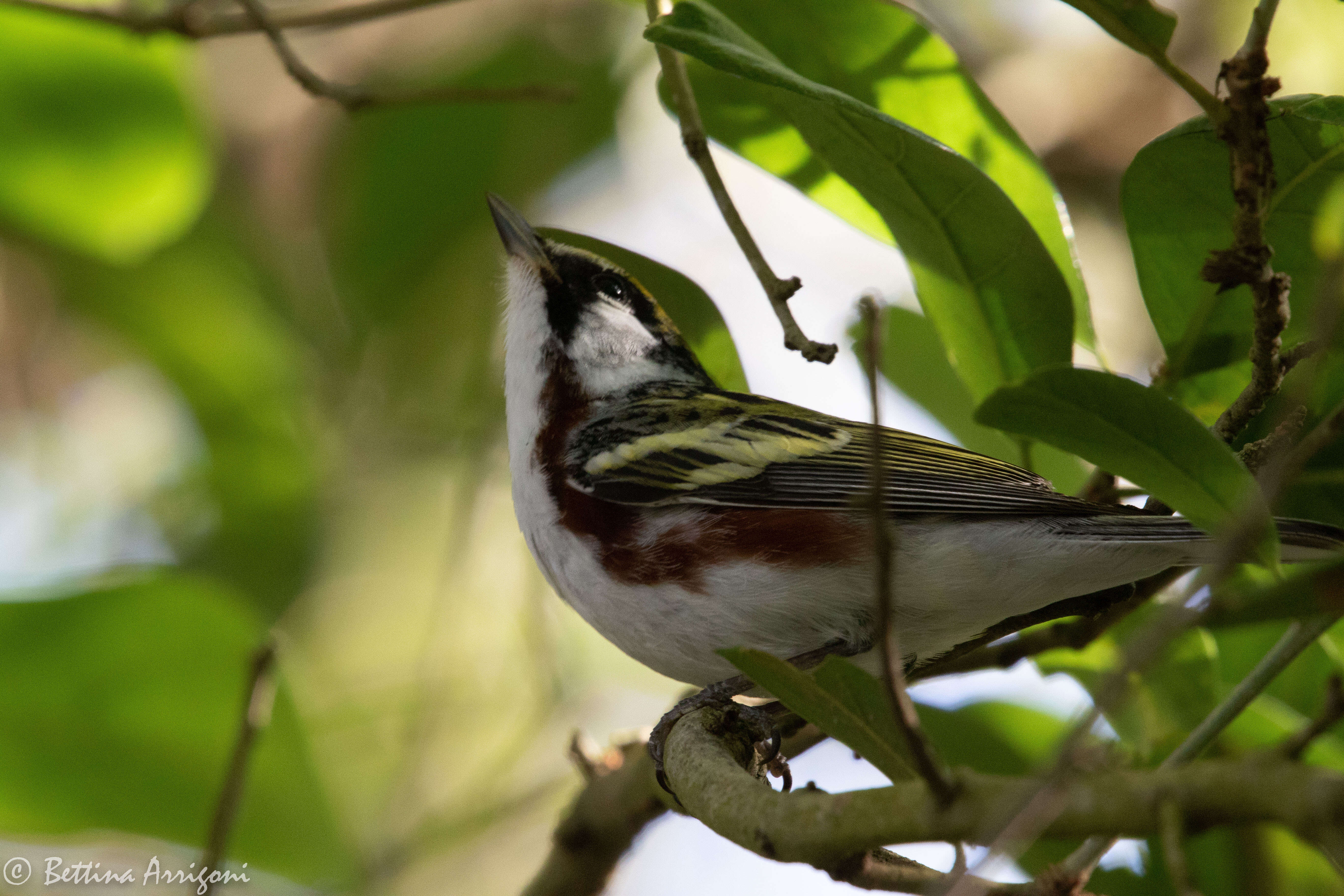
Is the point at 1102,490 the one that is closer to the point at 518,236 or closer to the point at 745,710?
the point at 745,710

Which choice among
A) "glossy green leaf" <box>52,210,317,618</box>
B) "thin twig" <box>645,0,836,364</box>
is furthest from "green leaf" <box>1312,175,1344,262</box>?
"glossy green leaf" <box>52,210,317,618</box>

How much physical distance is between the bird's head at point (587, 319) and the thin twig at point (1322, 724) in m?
2.54

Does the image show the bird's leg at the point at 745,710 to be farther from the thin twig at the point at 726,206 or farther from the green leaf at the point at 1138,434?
the green leaf at the point at 1138,434

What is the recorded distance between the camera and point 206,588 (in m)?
3.31

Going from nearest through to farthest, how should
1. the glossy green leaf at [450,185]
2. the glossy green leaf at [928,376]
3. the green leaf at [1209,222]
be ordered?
1. the green leaf at [1209,222]
2. the glossy green leaf at [928,376]
3. the glossy green leaf at [450,185]

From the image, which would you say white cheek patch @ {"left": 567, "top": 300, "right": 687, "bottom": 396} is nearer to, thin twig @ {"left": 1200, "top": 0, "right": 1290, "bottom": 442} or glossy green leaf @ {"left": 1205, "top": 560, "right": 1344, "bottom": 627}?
thin twig @ {"left": 1200, "top": 0, "right": 1290, "bottom": 442}

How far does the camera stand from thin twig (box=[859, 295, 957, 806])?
51.0 inches

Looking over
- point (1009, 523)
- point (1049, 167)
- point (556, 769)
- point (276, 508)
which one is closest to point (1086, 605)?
point (1009, 523)

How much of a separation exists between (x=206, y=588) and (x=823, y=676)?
220 centimetres

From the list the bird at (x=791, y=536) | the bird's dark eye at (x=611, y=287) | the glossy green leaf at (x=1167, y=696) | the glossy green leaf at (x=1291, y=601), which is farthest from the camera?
the bird's dark eye at (x=611, y=287)

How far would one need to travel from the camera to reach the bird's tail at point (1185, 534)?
7.13 feet

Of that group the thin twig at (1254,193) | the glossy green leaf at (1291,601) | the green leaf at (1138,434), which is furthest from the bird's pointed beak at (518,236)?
the glossy green leaf at (1291,601)

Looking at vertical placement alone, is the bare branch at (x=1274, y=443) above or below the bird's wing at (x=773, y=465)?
above

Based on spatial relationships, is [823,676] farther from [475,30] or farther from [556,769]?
[475,30]
